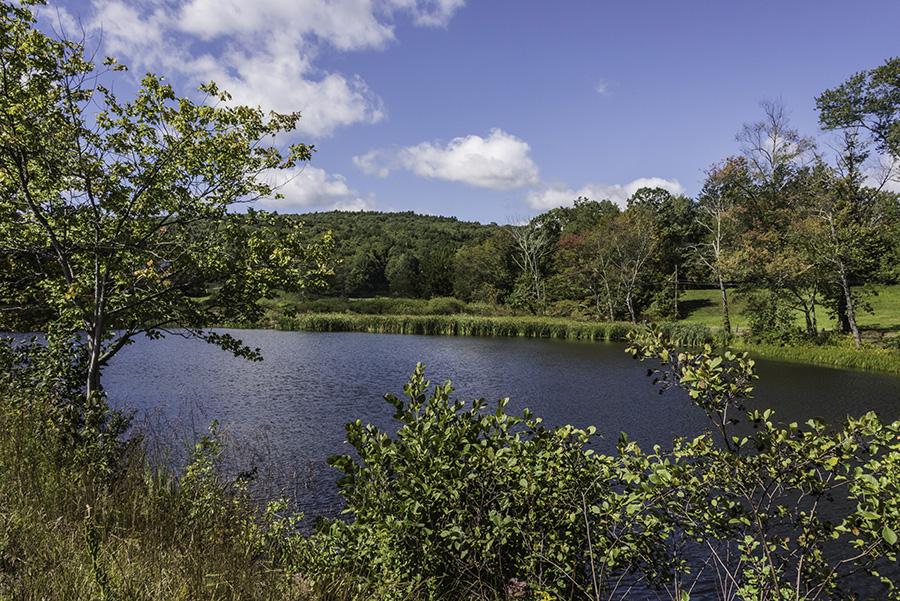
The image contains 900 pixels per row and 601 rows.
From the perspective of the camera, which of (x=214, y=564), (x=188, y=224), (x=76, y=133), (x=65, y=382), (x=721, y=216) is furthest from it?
(x=721, y=216)

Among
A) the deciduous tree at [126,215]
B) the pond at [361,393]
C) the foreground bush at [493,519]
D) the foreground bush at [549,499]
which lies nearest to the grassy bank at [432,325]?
the pond at [361,393]

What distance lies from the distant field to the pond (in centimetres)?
1148

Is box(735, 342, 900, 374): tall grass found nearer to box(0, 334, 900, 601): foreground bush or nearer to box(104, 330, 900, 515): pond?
box(104, 330, 900, 515): pond

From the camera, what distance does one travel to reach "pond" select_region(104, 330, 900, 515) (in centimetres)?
1041

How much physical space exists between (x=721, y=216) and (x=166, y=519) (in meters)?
36.6

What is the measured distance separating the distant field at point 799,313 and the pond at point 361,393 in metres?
11.5

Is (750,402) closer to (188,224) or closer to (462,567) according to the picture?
(462,567)

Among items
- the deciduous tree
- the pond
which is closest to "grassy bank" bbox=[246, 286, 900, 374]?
the pond

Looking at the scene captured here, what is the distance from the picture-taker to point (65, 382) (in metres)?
5.89

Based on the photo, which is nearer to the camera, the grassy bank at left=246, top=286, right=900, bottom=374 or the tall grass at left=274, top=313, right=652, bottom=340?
the grassy bank at left=246, top=286, right=900, bottom=374

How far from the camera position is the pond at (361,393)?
10.4 m

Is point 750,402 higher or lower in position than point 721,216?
lower

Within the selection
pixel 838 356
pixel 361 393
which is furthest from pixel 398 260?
pixel 361 393

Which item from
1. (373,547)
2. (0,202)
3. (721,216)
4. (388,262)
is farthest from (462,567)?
(388,262)
